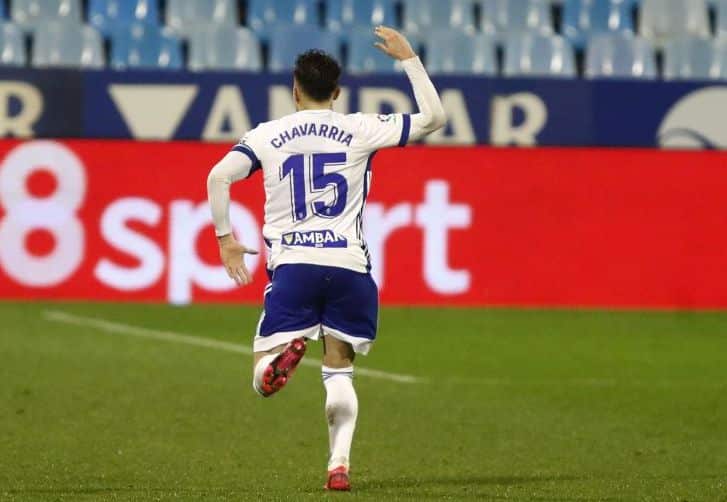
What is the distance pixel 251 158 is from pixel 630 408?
421cm

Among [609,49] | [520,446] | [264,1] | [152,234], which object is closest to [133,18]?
[264,1]

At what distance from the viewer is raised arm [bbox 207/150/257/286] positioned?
643cm

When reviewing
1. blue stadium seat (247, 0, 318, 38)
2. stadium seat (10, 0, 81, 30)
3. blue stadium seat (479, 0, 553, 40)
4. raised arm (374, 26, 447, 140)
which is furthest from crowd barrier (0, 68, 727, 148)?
raised arm (374, 26, 447, 140)

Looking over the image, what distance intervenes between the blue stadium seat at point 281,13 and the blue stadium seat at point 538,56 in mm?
2048

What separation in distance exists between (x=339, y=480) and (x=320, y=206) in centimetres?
103

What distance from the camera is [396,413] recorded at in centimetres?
972

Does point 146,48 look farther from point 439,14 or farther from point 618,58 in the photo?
point 618,58

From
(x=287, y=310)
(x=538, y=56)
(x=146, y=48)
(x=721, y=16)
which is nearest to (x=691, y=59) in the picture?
(x=721, y=16)

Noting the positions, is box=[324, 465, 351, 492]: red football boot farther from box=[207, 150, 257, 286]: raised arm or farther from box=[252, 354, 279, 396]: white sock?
box=[207, 150, 257, 286]: raised arm

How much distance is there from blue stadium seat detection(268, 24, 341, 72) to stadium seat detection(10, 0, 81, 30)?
6.55 ft

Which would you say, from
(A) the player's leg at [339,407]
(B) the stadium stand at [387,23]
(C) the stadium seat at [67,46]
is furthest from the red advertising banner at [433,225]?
(A) the player's leg at [339,407]

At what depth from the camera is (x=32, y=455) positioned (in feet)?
25.4

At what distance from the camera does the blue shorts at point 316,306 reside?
6590mm

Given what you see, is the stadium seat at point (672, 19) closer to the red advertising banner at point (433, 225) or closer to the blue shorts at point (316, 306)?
the red advertising banner at point (433, 225)
